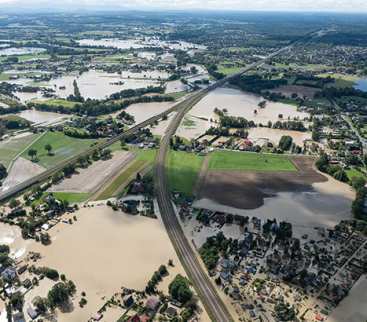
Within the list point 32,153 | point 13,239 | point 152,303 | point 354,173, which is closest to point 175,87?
point 32,153

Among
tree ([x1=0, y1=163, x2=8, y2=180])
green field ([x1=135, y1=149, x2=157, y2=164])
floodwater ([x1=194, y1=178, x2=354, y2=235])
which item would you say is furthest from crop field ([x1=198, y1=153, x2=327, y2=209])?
tree ([x1=0, y1=163, x2=8, y2=180])

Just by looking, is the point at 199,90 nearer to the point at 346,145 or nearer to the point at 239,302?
the point at 346,145

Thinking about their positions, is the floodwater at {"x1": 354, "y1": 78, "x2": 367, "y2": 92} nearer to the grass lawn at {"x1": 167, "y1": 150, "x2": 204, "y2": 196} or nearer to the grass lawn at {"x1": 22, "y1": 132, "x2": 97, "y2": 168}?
the grass lawn at {"x1": 167, "y1": 150, "x2": 204, "y2": 196}

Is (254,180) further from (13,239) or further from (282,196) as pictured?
(13,239)

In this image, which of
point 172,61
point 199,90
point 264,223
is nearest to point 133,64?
point 172,61

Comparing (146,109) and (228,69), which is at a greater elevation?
(228,69)

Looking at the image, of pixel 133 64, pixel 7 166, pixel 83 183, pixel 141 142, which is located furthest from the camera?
pixel 133 64
